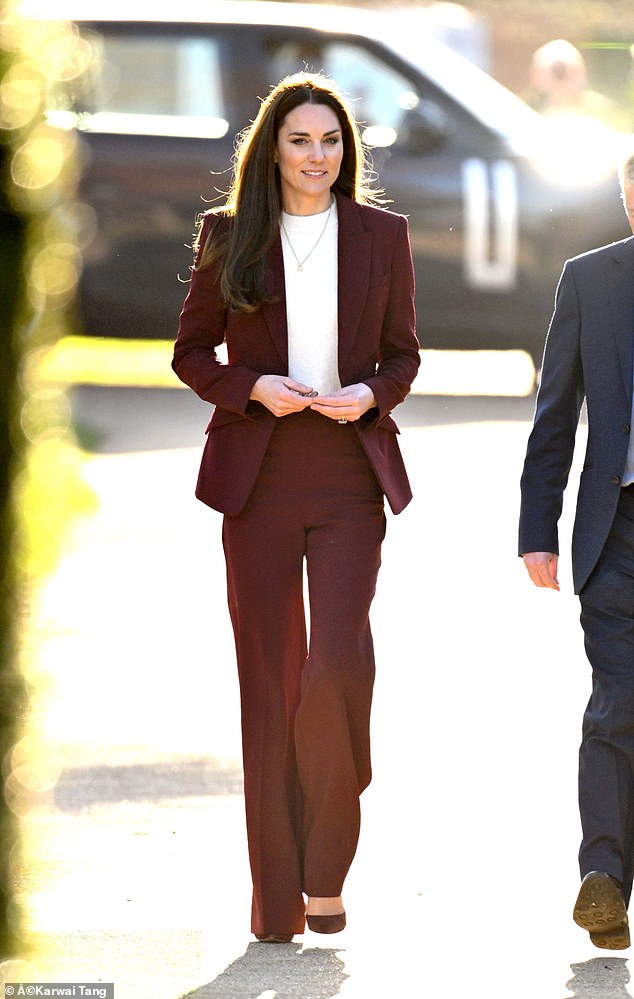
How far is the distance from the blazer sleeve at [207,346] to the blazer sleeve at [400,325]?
0.30 m

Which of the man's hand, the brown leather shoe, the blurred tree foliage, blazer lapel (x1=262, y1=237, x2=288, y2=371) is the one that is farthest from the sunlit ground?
the blurred tree foliage

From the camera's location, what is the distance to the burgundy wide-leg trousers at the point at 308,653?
14.6ft

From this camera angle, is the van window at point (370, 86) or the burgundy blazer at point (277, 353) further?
the van window at point (370, 86)

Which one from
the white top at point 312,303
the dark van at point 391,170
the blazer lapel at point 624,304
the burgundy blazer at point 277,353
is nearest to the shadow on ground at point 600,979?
the burgundy blazer at point 277,353

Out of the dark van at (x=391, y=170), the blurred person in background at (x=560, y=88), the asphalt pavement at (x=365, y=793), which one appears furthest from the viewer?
the blurred person in background at (x=560, y=88)

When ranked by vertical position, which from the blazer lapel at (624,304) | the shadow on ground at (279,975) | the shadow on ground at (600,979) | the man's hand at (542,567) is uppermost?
the blazer lapel at (624,304)

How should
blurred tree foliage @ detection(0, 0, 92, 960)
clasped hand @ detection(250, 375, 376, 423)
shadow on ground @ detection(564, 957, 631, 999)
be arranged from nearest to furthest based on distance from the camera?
1. blurred tree foliage @ detection(0, 0, 92, 960)
2. shadow on ground @ detection(564, 957, 631, 999)
3. clasped hand @ detection(250, 375, 376, 423)

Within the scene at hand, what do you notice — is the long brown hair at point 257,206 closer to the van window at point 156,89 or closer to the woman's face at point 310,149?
the woman's face at point 310,149

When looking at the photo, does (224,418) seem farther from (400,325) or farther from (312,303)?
(400,325)

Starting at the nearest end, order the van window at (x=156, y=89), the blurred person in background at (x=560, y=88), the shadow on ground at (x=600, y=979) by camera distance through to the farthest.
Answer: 1. the shadow on ground at (x=600, y=979)
2. the van window at (x=156, y=89)
3. the blurred person in background at (x=560, y=88)

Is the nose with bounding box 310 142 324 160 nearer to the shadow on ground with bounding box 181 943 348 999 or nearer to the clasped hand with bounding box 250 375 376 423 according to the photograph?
the clasped hand with bounding box 250 375 376 423

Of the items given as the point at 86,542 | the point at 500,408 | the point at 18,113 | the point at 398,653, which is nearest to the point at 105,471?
the point at 86,542

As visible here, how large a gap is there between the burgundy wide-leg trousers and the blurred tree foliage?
62.3 inches

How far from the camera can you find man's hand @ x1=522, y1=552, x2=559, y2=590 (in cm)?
459
